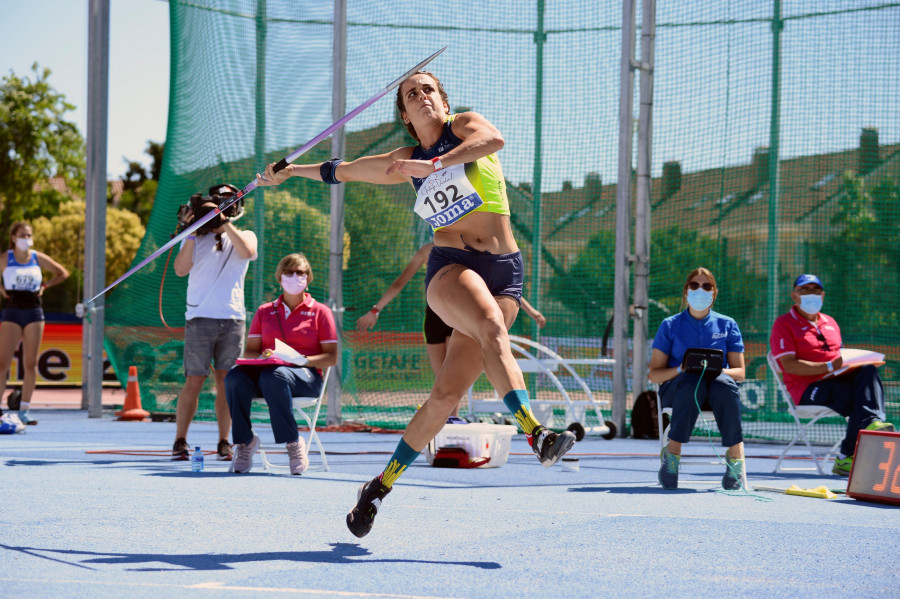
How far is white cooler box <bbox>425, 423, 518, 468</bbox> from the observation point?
7121 millimetres

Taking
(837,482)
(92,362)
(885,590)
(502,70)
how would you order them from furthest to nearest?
(92,362)
(502,70)
(837,482)
(885,590)

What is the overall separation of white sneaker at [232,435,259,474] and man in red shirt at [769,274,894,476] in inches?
138

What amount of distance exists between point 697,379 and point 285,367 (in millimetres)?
2523

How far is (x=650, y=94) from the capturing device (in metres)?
9.93

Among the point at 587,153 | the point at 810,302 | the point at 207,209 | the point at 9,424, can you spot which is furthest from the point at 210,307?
the point at 587,153

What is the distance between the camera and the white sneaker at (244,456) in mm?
6562

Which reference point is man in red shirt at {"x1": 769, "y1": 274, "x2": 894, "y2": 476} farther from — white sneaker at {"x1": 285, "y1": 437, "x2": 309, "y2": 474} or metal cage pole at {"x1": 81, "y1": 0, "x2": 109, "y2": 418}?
metal cage pole at {"x1": 81, "y1": 0, "x2": 109, "y2": 418}

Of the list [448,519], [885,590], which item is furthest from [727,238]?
[885,590]

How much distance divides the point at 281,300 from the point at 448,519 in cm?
276

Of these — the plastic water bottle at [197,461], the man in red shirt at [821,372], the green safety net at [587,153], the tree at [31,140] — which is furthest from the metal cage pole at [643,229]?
the tree at [31,140]

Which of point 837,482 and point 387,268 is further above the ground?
point 387,268

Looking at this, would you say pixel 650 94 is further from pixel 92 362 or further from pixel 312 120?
pixel 92 362

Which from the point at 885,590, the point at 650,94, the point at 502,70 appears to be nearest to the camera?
the point at 885,590

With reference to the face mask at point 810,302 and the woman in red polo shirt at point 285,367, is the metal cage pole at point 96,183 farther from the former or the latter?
the face mask at point 810,302
